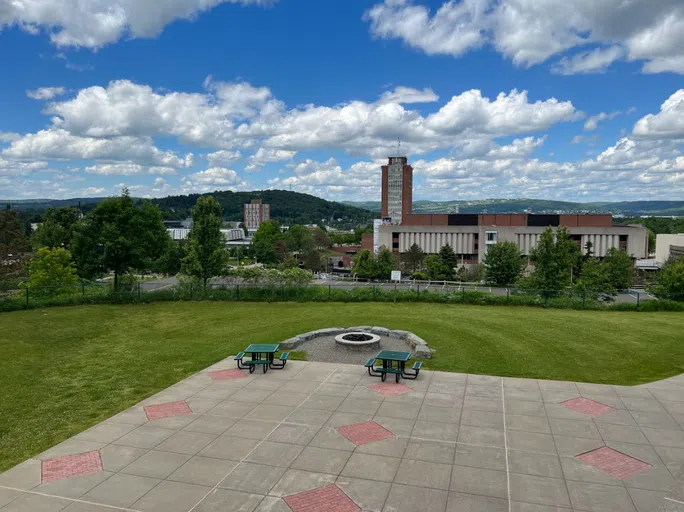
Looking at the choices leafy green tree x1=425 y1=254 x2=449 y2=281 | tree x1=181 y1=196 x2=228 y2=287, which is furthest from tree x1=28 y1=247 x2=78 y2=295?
leafy green tree x1=425 y1=254 x2=449 y2=281

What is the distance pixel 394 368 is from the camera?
14805mm

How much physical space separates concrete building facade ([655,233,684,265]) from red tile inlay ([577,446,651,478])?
322 feet

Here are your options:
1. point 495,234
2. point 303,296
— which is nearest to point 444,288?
point 303,296

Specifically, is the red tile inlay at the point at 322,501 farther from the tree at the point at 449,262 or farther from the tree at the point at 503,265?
the tree at the point at 449,262

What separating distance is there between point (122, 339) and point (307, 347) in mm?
7910

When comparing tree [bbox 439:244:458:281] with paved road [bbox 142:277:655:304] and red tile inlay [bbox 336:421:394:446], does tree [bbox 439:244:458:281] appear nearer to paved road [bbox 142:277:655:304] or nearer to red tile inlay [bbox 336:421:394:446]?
paved road [bbox 142:277:655:304]

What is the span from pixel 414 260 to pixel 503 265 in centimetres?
2755

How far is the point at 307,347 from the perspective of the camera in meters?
18.0

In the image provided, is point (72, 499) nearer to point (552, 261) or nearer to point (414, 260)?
point (552, 261)

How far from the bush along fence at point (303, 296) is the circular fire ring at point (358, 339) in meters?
10.3

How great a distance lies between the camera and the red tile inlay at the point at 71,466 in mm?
8703

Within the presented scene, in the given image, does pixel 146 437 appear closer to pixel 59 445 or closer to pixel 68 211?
pixel 59 445

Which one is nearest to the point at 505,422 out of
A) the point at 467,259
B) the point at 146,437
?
the point at 146,437

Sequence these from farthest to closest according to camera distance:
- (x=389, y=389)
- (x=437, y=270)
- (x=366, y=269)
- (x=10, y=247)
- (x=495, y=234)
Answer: (x=495, y=234) → (x=366, y=269) → (x=437, y=270) → (x=10, y=247) → (x=389, y=389)
